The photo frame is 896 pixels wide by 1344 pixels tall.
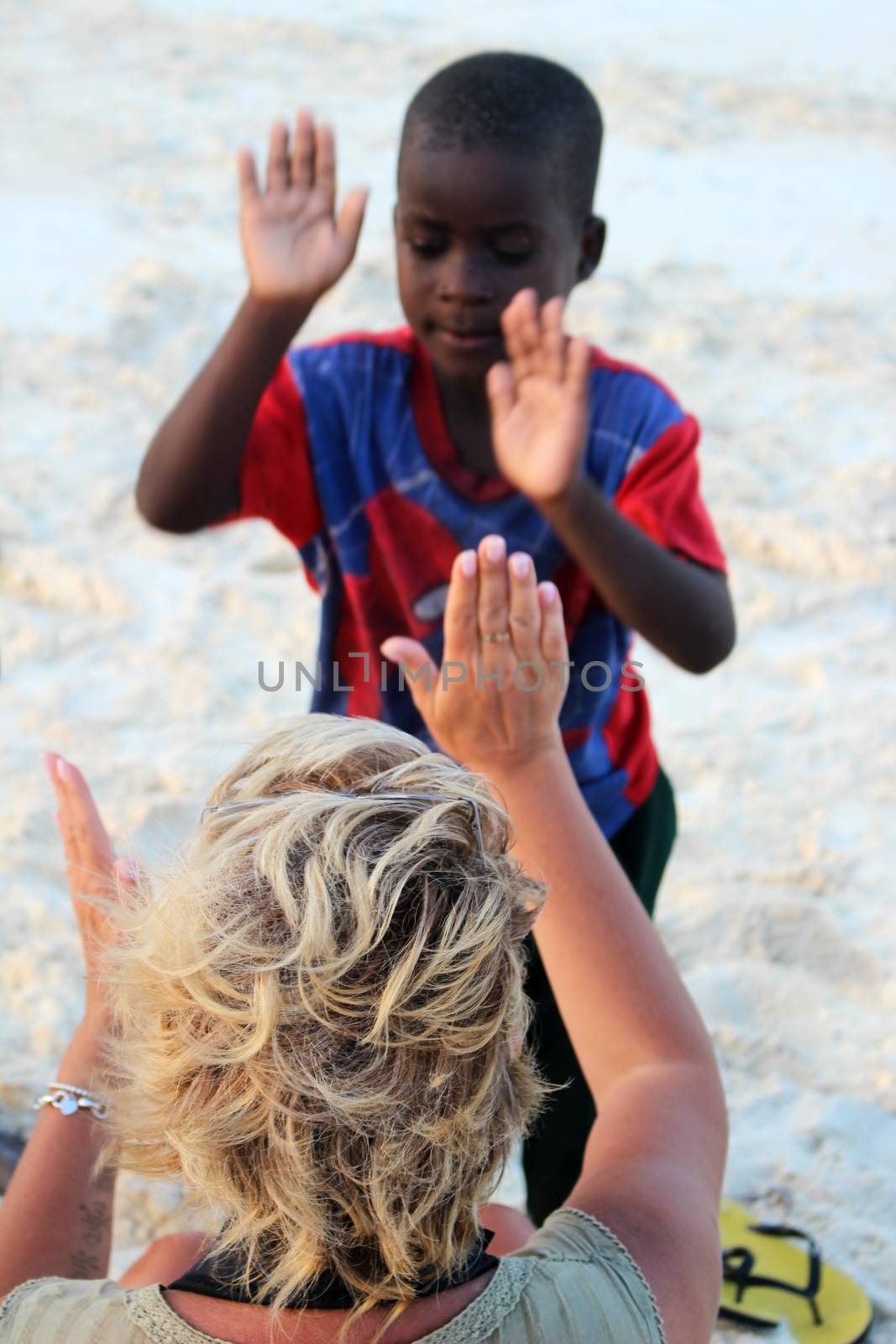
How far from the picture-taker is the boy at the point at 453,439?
1.86 metres

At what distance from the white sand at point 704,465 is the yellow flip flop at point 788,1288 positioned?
0.18ft

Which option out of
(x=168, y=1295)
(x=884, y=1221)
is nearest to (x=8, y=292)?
(x=884, y=1221)

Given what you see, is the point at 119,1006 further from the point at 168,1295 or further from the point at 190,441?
the point at 190,441

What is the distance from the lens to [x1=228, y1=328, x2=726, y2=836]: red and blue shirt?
→ 1915 mm

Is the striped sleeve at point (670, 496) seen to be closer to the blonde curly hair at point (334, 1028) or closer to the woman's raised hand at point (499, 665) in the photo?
the woman's raised hand at point (499, 665)

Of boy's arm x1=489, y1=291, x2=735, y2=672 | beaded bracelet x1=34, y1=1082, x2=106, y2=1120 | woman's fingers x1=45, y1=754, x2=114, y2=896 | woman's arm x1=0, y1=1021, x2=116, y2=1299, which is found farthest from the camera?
boy's arm x1=489, y1=291, x2=735, y2=672

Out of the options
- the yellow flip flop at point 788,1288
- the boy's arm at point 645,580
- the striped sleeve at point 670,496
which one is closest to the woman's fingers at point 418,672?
the boy's arm at point 645,580

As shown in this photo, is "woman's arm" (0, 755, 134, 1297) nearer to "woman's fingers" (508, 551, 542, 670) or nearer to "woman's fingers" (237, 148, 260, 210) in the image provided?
"woman's fingers" (508, 551, 542, 670)

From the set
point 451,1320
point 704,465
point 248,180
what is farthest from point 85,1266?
point 704,465

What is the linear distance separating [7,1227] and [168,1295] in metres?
0.23

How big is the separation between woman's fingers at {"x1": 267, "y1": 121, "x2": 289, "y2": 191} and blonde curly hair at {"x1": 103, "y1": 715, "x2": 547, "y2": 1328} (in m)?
Answer: 1.22

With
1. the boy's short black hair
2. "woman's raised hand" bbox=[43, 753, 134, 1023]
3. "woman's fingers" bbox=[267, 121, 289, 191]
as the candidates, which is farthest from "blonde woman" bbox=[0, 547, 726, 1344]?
"woman's fingers" bbox=[267, 121, 289, 191]

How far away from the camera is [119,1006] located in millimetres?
1134

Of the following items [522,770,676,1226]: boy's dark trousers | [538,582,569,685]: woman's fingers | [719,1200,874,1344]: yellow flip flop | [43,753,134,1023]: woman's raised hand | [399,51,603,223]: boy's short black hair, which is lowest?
[719,1200,874,1344]: yellow flip flop
